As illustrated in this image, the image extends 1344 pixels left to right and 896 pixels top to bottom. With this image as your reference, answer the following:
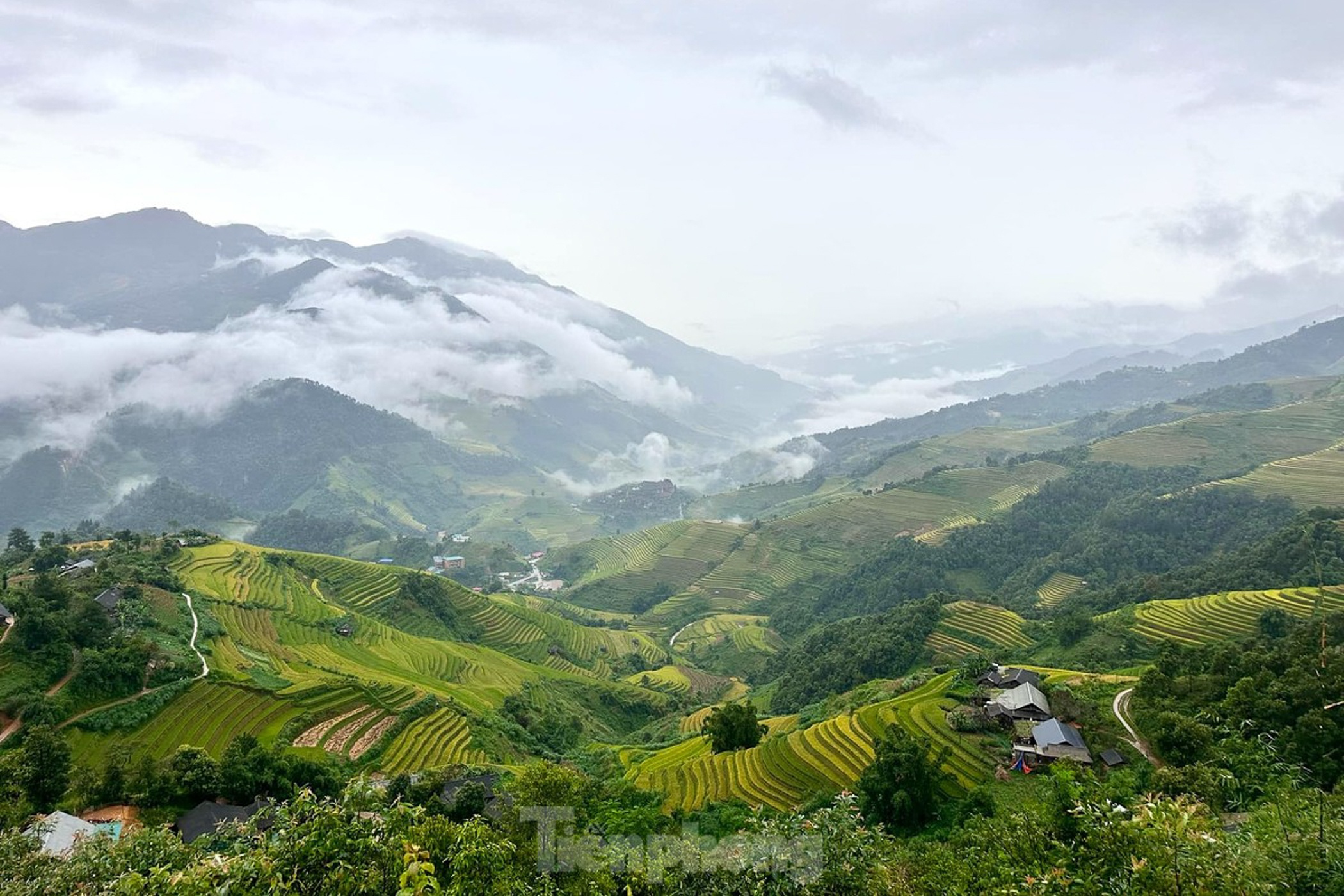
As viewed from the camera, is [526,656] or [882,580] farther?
[882,580]

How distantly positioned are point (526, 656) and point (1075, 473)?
144138 millimetres

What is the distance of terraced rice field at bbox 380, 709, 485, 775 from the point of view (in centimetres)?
4572

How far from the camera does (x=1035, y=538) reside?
134m

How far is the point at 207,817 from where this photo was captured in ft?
106

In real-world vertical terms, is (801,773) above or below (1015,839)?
below

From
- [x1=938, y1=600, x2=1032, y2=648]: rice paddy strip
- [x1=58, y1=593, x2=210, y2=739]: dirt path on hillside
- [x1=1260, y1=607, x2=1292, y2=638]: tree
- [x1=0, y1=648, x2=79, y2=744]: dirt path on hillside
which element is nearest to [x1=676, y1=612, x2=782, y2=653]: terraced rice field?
[x1=938, y1=600, x2=1032, y2=648]: rice paddy strip

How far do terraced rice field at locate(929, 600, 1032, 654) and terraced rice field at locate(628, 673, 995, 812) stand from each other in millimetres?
26554

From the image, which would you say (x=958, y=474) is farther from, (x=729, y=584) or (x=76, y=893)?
(x=76, y=893)

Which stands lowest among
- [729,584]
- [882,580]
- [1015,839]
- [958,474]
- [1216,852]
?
[729,584]

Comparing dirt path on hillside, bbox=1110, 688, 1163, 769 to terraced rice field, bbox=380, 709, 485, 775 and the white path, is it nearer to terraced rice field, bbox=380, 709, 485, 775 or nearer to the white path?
terraced rice field, bbox=380, 709, 485, 775

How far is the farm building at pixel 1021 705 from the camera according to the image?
131 feet

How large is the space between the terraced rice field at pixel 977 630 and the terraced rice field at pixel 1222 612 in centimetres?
1283

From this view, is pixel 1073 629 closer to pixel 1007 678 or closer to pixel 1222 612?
pixel 1222 612

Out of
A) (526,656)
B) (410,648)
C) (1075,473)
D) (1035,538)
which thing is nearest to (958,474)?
(1075,473)
